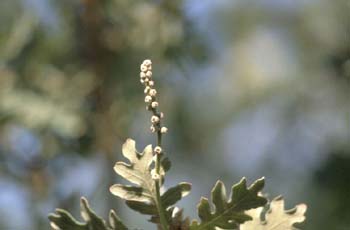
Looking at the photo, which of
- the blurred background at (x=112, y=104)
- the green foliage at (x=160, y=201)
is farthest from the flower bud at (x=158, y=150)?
the blurred background at (x=112, y=104)

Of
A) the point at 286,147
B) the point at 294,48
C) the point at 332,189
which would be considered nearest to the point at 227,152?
the point at 294,48

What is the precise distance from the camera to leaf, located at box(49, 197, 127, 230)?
691mm

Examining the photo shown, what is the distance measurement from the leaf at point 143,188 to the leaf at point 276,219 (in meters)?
0.07

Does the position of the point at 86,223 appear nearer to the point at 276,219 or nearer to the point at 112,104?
the point at 276,219

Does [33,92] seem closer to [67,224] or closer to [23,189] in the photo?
[23,189]

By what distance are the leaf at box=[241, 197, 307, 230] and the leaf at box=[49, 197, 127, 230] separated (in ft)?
0.37

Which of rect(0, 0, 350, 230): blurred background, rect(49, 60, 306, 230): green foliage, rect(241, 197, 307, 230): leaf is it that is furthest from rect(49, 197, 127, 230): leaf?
rect(0, 0, 350, 230): blurred background

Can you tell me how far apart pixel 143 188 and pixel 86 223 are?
0.06 meters

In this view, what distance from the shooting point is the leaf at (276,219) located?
728mm

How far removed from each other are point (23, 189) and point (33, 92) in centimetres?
22

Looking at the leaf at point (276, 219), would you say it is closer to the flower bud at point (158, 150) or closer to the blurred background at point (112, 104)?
the flower bud at point (158, 150)

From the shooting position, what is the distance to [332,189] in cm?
175

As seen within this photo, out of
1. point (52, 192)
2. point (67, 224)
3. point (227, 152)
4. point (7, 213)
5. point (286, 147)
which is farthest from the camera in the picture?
point (227, 152)

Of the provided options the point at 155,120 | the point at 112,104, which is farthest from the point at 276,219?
the point at 112,104
